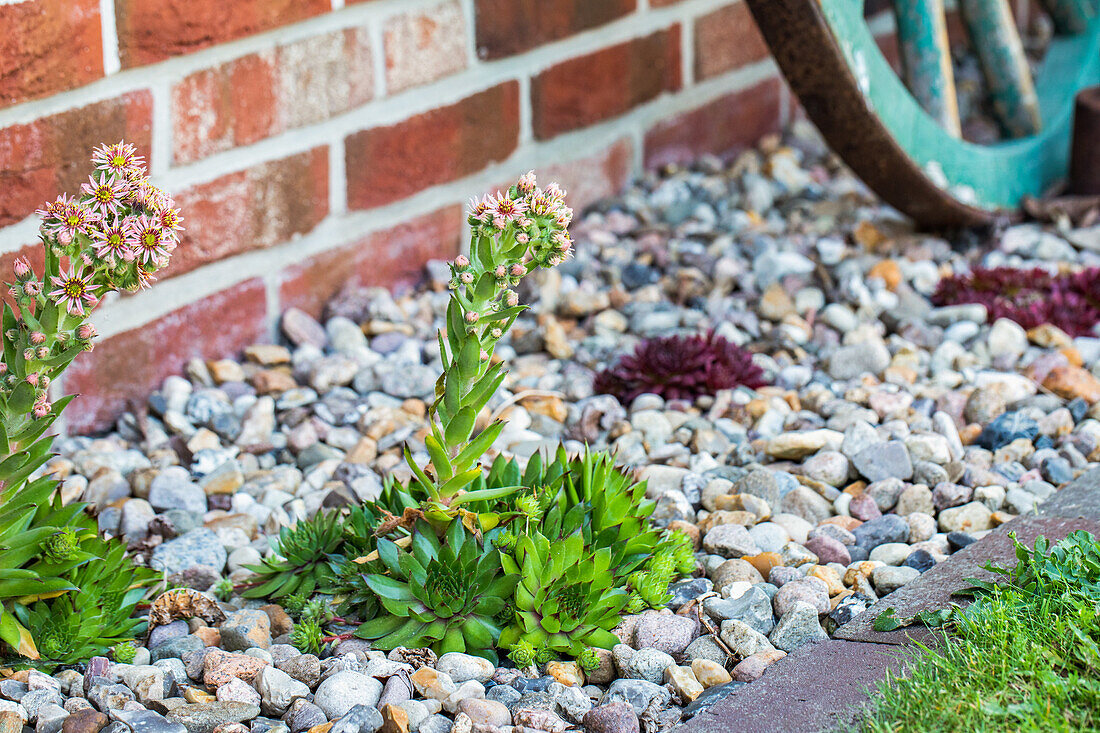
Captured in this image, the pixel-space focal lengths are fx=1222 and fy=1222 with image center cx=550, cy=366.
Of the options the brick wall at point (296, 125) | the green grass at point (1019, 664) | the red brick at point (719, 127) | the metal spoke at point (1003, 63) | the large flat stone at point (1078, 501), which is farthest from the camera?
the red brick at point (719, 127)

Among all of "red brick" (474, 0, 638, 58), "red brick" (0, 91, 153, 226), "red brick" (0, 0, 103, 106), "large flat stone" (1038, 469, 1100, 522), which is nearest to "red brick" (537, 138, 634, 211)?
"red brick" (474, 0, 638, 58)

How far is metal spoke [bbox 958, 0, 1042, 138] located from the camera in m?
3.44

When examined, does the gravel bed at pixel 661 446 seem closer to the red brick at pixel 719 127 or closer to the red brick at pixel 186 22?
the red brick at pixel 719 127

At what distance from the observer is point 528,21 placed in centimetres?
306

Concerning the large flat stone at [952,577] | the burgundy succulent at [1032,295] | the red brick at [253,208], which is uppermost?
the red brick at [253,208]

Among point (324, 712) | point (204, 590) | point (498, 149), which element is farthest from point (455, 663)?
point (498, 149)

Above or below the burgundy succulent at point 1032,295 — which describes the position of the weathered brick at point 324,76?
above

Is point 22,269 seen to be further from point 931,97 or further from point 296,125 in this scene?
point 931,97

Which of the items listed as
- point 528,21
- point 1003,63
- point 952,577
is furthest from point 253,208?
point 1003,63

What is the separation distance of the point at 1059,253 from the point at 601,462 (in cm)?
189

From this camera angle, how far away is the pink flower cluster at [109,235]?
55.9 inches

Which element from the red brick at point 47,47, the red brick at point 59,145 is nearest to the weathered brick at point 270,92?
the red brick at point 59,145

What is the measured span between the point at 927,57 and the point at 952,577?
1.86 meters

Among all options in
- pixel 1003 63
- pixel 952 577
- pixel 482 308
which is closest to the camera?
pixel 482 308
